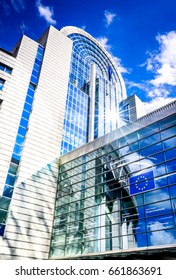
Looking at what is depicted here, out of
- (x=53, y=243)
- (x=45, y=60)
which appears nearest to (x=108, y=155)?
(x=53, y=243)

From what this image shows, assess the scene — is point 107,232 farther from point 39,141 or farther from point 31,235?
A: point 39,141

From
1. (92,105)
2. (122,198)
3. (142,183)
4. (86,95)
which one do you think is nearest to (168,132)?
(142,183)

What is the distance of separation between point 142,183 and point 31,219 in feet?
37.2

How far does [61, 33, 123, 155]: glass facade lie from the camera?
3868 centimetres

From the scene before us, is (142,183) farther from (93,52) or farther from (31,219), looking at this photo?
(93,52)

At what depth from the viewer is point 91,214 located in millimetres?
21578

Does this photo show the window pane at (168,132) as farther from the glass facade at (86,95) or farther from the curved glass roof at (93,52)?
the curved glass roof at (93,52)

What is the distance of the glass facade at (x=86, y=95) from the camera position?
3868 cm

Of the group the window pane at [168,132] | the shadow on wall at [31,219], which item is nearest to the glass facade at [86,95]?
the shadow on wall at [31,219]

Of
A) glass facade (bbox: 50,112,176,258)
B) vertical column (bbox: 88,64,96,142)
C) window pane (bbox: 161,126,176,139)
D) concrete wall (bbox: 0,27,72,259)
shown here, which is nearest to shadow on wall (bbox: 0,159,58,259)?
concrete wall (bbox: 0,27,72,259)

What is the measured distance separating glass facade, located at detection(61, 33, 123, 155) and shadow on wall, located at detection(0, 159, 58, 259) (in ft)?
25.5

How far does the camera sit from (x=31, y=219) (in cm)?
2339

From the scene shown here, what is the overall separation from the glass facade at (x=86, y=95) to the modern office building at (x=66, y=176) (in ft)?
8.24

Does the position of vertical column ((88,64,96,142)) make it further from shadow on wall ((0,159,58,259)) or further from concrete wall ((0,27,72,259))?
shadow on wall ((0,159,58,259))
